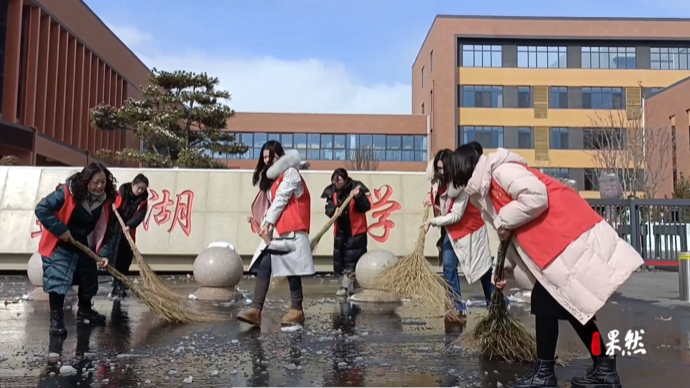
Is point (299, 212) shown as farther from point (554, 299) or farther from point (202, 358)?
point (554, 299)

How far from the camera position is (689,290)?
8.68 meters

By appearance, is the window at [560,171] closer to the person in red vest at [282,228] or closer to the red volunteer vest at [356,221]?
the red volunteer vest at [356,221]

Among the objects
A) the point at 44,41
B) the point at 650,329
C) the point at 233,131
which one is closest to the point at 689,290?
the point at 650,329

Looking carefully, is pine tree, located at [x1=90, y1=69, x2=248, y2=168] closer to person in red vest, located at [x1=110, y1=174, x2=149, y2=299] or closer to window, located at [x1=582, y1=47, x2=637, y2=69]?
person in red vest, located at [x1=110, y1=174, x2=149, y2=299]

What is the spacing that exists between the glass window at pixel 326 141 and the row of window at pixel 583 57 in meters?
12.3

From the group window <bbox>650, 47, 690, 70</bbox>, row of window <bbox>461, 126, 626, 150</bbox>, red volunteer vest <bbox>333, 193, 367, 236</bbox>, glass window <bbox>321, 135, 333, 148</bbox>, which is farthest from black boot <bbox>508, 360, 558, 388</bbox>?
window <bbox>650, 47, 690, 70</bbox>

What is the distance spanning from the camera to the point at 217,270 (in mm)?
8797

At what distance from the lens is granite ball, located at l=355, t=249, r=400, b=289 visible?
27.7 ft

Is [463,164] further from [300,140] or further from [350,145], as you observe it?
[300,140]

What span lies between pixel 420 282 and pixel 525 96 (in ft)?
141

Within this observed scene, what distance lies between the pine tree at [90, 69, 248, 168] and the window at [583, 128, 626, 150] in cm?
2368

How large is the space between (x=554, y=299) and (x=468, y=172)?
36.3 inches

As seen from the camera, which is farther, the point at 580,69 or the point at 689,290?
the point at 580,69

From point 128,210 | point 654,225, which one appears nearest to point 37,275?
point 128,210
